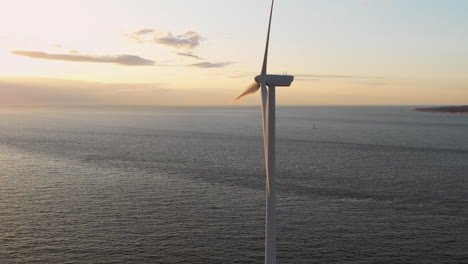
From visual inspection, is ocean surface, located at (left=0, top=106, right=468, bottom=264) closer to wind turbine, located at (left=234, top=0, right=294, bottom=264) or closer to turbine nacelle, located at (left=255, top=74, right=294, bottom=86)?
wind turbine, located at (left=234, top=0, right=294, bottom=264)

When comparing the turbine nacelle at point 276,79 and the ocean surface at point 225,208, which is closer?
the turbine nacelle at point 276,79

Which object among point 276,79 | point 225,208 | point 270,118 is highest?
point 276,79

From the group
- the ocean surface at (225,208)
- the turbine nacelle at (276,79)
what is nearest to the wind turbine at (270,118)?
the turbine nacelle at (276,79)

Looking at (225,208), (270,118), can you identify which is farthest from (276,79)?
(225,208)

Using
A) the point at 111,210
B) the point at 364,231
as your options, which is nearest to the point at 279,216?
the point at 364,231

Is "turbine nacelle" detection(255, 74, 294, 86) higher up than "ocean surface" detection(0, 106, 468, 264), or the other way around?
"turbine nacelle" detection(255, 74, 294, 86)

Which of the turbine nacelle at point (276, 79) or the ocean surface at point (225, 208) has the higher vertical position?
the turbine nacelle at point (276, 79)

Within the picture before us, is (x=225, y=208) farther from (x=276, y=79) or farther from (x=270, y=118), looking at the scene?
(x=276, y=79)

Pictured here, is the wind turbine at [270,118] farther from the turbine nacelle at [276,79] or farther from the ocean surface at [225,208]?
the ocean surface at [225,208]

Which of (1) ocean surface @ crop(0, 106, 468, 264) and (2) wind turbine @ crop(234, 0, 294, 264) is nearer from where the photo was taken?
(2) wind turbine @ crop(234, 0, 294, 264)

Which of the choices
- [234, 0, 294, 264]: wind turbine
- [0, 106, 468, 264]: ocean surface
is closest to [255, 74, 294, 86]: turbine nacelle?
[234, 0, 294, 264]: wind turbine

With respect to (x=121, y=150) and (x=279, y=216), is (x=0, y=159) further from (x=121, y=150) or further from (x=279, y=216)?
(x=279, y=216)
